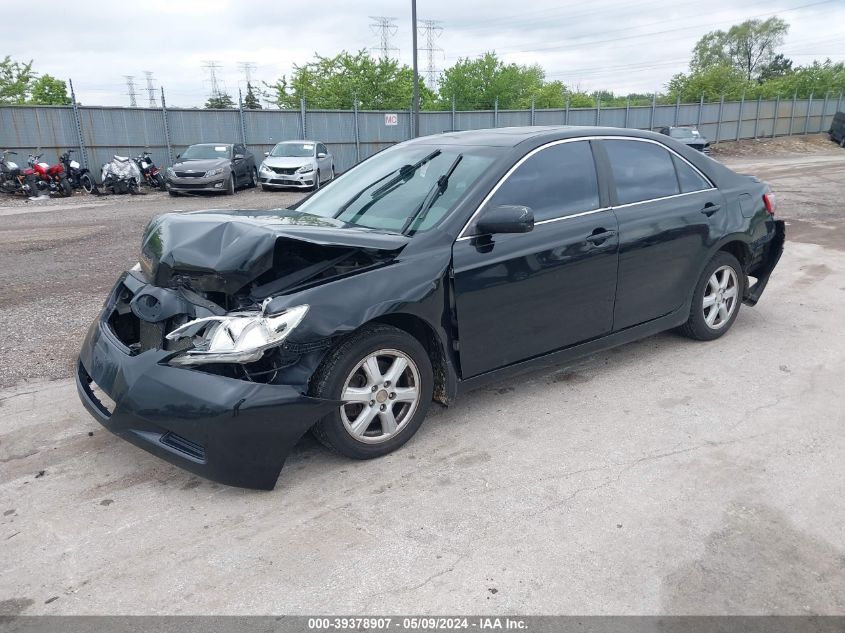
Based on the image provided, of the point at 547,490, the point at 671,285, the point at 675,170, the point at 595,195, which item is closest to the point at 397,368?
the point at 547,490

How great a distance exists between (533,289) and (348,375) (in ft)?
4.26

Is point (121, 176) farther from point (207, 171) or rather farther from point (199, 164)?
point (207, 171)

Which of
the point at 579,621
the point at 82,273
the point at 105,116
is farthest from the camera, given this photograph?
the point at 105,116

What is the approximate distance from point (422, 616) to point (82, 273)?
7216 mm

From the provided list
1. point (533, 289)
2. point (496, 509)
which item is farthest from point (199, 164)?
point (496, 509)

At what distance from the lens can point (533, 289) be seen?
391 centimetres

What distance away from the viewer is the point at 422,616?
7.85ft

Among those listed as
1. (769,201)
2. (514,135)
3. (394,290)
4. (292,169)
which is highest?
(514,135)

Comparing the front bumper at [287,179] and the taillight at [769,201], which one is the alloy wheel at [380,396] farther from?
the front bumper at [287,179]

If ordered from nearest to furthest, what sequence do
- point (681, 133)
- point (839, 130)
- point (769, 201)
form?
point (769, 201), point (681, 133), point (839, 130)

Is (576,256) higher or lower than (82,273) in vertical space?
higher

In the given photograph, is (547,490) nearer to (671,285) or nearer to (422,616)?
(422,616)

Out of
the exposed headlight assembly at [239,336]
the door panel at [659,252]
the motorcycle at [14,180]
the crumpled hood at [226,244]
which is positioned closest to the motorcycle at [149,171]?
the motorcycle at [14,180]

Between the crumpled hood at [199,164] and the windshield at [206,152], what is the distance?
0.38m
